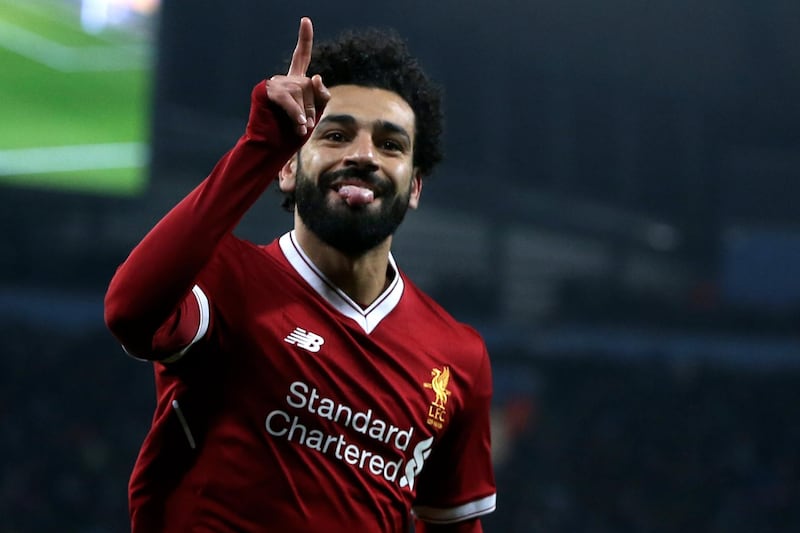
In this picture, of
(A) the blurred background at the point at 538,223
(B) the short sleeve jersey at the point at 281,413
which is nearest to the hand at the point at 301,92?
(B) the short sleeve jersey at the point at 281,413

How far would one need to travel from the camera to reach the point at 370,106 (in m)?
1.71

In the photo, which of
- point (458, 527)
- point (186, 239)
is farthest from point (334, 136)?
point (458, 527)

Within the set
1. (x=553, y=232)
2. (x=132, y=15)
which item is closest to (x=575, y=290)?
(x=553, y=232)

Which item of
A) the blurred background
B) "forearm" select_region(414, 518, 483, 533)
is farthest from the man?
the blurred background

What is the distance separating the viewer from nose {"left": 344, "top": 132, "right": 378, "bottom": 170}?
1.60m

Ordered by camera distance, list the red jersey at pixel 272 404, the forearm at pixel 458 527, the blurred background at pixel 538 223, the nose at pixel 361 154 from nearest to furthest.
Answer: the red jersey at pixel 272 404 < the nose at pixel 361 154 < the forearm at pixel 458 527 < the blurred background at pixel 538 223

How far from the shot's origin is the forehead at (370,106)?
1.68m

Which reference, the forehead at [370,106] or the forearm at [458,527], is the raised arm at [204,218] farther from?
the forearm at [458,527]

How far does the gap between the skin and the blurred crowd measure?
7964 millimetres

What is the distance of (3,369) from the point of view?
1090cm

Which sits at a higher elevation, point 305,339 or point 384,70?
point 384,70

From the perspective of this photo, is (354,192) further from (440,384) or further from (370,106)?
(440,384)

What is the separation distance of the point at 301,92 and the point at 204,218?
217mm

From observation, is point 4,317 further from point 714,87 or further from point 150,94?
point 714,87
